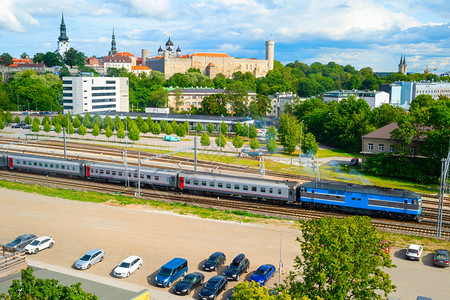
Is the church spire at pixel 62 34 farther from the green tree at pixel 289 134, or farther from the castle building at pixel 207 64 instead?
the green tree at pixel 289 134

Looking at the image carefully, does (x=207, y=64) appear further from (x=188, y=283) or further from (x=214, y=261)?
(x=188, y=283)

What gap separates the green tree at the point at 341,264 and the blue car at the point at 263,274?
5184 millimetres

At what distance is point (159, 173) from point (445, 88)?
118268 millimetres

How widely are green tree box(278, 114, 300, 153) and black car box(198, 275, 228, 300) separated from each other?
4196cm

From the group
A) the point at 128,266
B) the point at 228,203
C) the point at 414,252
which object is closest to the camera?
the point at 128,266

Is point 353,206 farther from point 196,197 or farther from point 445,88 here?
point 445,88

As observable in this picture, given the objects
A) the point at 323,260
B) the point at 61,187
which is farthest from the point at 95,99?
the point at 323,260

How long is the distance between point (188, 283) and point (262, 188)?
17.0 m

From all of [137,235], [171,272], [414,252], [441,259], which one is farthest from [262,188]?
[171,272]

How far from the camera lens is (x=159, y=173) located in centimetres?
4131

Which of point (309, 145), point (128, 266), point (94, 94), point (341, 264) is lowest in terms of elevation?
point (128, 266)

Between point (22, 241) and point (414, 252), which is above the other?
point (22, 241)

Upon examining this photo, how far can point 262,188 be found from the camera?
1464 inches

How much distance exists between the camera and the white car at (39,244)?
84.0ft
